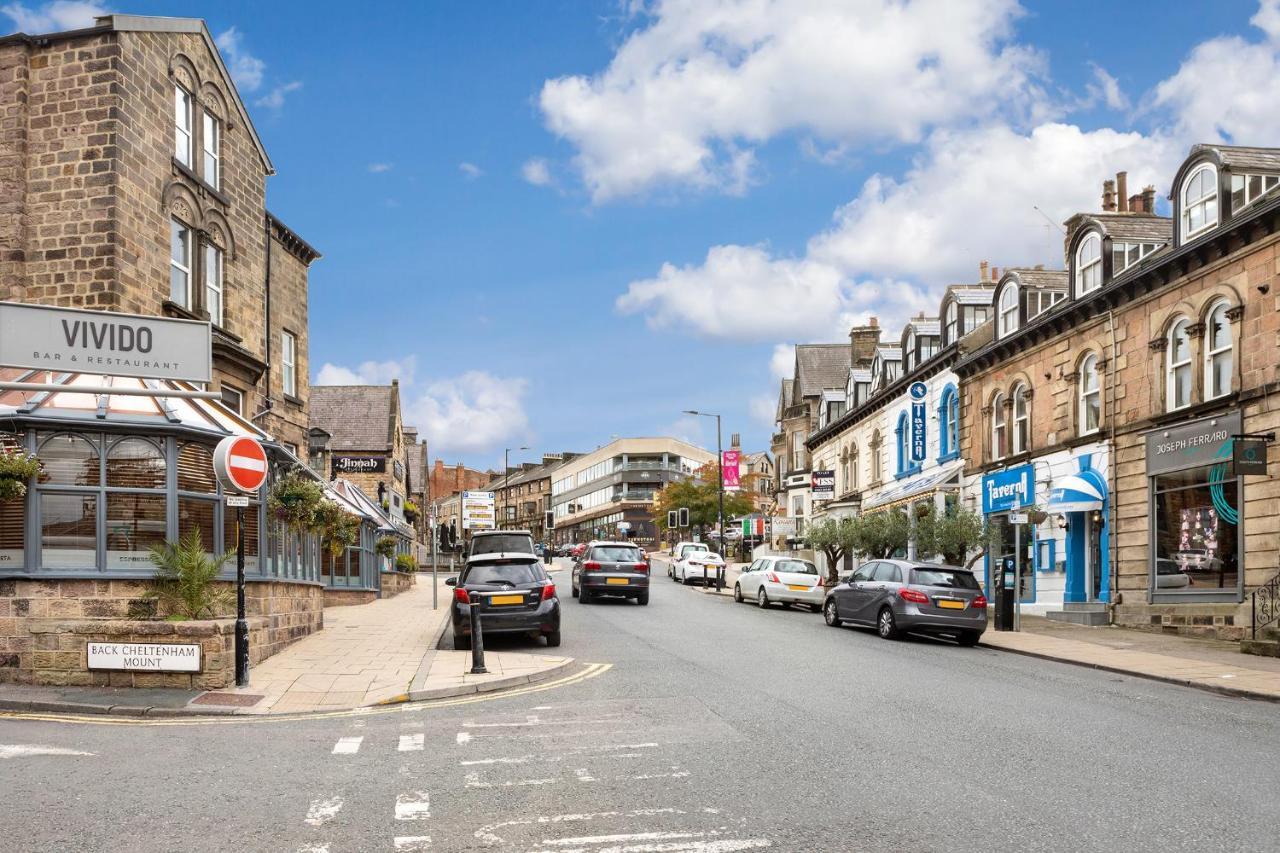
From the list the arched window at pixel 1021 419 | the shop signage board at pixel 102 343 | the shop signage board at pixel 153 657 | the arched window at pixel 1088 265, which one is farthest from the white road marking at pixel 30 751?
the arched window at pixel 1021 419

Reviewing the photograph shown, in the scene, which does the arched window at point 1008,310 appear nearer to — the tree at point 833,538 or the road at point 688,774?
the tree at point 833,538

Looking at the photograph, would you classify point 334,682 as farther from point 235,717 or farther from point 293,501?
point 293,501

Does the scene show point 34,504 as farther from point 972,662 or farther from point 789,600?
point 789,600

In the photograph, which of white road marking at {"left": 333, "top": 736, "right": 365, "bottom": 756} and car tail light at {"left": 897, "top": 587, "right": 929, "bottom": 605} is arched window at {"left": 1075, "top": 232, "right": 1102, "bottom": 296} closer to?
car tail light at {"left": 897, "top": 587, "right": 929, "bottom": 605}

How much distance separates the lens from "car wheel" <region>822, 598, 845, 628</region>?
22.6 metres

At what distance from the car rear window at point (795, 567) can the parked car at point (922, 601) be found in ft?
25.9

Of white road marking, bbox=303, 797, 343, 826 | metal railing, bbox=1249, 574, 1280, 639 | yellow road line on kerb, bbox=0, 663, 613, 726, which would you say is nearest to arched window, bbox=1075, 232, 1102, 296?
metal railing, bbox=1249, 574, 1280, 639

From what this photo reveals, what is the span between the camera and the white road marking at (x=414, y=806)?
270 inches

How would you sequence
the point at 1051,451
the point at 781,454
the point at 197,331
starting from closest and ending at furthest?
the point at 197,331 → the point at 1051,451 → the point at 781,454

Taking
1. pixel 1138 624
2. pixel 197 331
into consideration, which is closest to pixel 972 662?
pixel 1138 624

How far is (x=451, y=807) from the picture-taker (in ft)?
23.2

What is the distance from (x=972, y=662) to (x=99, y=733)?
11.7 meters

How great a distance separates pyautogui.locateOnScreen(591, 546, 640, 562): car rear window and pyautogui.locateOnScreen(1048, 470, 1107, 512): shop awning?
10831 millimetres

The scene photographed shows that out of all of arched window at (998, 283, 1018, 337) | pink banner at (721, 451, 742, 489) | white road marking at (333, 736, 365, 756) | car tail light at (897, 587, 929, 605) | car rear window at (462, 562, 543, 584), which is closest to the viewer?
white road marking at (333, 736, 365, 756)
